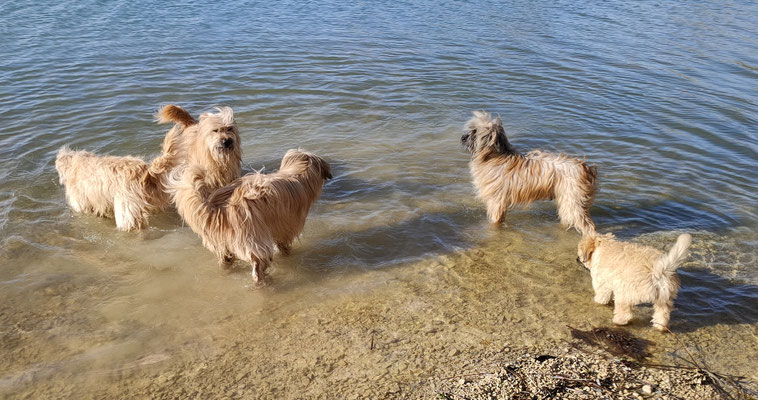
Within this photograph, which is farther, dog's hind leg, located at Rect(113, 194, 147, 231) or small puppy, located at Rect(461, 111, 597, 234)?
small puppy, located at Rect(461, 111, 597, 234)

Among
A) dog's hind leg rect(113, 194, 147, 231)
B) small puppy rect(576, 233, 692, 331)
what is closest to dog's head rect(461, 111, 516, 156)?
small puppy rect(576, 233, 692, 331)

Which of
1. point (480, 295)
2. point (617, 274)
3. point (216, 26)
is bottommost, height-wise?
point (480, 295)

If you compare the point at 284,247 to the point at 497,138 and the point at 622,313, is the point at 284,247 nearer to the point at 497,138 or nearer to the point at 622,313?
the point at 497,138

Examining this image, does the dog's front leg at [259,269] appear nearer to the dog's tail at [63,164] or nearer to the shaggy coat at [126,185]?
the shaggy coat at [126,185]

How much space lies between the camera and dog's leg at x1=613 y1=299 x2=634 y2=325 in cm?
433

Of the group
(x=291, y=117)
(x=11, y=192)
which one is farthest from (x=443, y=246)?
(x=11, y=192)

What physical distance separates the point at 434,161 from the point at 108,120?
4823 mm

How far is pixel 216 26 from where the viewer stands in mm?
13609

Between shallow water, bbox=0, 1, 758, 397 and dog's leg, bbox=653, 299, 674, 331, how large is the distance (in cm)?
11

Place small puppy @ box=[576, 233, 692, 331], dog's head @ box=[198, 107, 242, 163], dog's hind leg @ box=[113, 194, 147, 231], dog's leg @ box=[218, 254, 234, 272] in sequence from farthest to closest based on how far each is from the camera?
dog's hind leg @ box=[113, 194, 147, 231]
dog's head @ box=[198, 107, 242, 163]
dog's leg @ box=[218, 254, 234, 272]
small puppy @ box=[576, 233, 692, 331]

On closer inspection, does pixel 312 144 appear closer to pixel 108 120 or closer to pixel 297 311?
pixel 108 120

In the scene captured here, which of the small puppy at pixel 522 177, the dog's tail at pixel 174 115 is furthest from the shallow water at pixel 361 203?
the dog's tail at pixel 174 115

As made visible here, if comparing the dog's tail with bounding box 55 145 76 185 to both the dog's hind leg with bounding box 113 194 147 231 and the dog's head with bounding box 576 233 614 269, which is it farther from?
the dog's head with bounding box 576 233 614 269

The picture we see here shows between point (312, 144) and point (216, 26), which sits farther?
point (216, 26)
